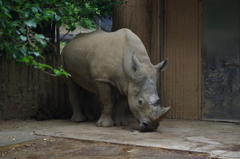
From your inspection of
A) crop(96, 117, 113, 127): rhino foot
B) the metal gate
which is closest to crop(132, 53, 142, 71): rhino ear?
crop(96, 117, 113, 127): rhino foot

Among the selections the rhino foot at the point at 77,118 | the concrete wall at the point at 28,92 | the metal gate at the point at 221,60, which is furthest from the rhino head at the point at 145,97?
the concrete wall at the point at 28,92

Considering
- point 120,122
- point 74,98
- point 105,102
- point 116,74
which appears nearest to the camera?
point 116,74

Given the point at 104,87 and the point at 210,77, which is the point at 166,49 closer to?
the point at 210,77

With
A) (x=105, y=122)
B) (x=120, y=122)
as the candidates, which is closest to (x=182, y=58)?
(x=120, y=122)

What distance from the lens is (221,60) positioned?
9.36m

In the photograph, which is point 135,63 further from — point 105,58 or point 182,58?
point 182,58

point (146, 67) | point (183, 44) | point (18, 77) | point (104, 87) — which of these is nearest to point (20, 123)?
point (18, 77)

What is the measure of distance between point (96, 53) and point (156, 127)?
1983mm

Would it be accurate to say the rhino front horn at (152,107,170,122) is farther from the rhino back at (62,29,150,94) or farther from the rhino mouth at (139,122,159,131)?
the rhino back at (62,29,150,94)

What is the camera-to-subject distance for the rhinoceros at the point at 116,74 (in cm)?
795

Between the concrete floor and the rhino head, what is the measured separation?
243mm

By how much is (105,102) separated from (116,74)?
26.1 inches

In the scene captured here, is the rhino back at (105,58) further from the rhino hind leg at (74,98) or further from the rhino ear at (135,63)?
the rhino hind leg at (74,98)

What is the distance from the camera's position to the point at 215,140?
7.11 m
